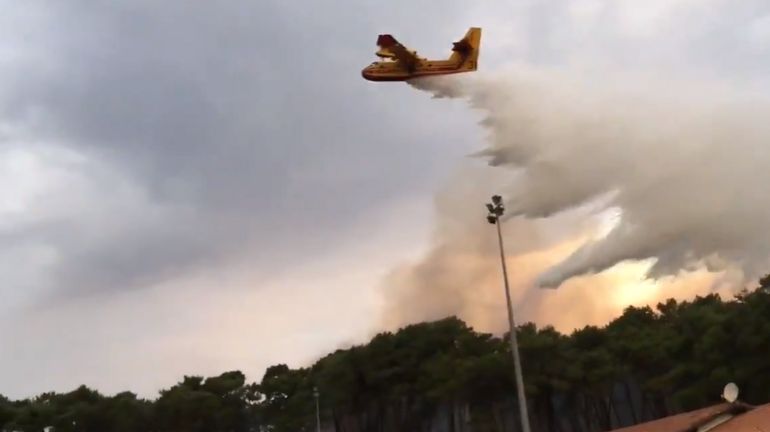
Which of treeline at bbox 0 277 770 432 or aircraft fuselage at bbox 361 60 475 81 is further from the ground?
aircraft fuselage at bbox 361 60 475 81

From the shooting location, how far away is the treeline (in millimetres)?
54188

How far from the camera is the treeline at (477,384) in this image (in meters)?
54.2

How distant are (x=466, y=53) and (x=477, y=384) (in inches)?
1225

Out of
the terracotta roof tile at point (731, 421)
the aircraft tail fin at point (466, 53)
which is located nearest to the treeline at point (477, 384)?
the aircraft tail fin at point (466, 53)

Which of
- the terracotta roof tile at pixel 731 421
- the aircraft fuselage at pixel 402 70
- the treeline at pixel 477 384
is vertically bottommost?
the terracotta roof tile at pixel 731 421

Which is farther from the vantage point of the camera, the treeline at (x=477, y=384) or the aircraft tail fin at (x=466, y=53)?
the treeline at (x=477, y=384)

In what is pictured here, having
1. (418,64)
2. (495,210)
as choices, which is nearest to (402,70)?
(418,64)

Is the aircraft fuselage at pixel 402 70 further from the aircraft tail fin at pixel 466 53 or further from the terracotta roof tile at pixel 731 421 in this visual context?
the terracotta roof tile at pixel 731 421

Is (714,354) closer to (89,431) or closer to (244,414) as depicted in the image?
(244,414)

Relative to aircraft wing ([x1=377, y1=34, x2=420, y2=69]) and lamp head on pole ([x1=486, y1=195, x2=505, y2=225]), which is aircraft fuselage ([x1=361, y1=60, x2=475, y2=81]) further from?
lamp head on pole ([x1=486, y1=195, x2=505, y2=225])

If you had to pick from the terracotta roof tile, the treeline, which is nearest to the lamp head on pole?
the terracotta roof tile

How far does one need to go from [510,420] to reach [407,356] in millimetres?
11296

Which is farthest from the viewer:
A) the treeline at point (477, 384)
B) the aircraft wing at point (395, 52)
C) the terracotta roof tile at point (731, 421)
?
the treeline at point (477, 384)

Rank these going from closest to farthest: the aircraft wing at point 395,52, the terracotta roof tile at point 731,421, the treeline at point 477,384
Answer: the terracotta roof tile at point 731,421 → the aircraft wing at point 395,52 → the treeline at point 477,384
